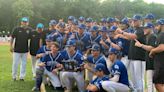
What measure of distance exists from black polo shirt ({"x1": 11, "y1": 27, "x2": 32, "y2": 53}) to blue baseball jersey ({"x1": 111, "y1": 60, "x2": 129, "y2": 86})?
511cm

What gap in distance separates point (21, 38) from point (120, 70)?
556 centimetres

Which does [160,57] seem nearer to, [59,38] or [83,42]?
[83,42]

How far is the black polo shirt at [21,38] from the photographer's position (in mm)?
12414

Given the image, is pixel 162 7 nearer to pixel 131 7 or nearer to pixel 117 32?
pixel 131 7

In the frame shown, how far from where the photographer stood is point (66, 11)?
73.4 metres

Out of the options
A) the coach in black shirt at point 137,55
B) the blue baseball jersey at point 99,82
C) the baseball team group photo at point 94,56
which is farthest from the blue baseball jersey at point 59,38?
the blue baseball jersey at point 99,82

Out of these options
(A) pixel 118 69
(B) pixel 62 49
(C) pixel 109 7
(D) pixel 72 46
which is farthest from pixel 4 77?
(C) pixel 109 7

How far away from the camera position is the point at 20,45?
40.8ft

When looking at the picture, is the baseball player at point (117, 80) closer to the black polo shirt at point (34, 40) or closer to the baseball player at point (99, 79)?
the baseball player at point (99, 79)

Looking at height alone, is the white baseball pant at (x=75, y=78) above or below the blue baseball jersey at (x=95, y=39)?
below

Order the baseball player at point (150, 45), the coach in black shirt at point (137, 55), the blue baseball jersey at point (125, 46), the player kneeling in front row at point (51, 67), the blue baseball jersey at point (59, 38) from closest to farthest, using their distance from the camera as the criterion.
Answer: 1. the baseball player at point (150, 45)
2. the coach in black shirt at point (137, 55)
3. the player kneeling in front row at point (51, 67)
4. the blue baseball jersey at point (125, 46)
5. the blue baseball jersey at point (59, 38)

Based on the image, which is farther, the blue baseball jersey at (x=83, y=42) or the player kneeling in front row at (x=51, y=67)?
the blue baseball jersey at (x=83, y=42)

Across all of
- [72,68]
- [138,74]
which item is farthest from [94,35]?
[138,74]

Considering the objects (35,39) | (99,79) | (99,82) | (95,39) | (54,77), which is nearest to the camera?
(99,82)
